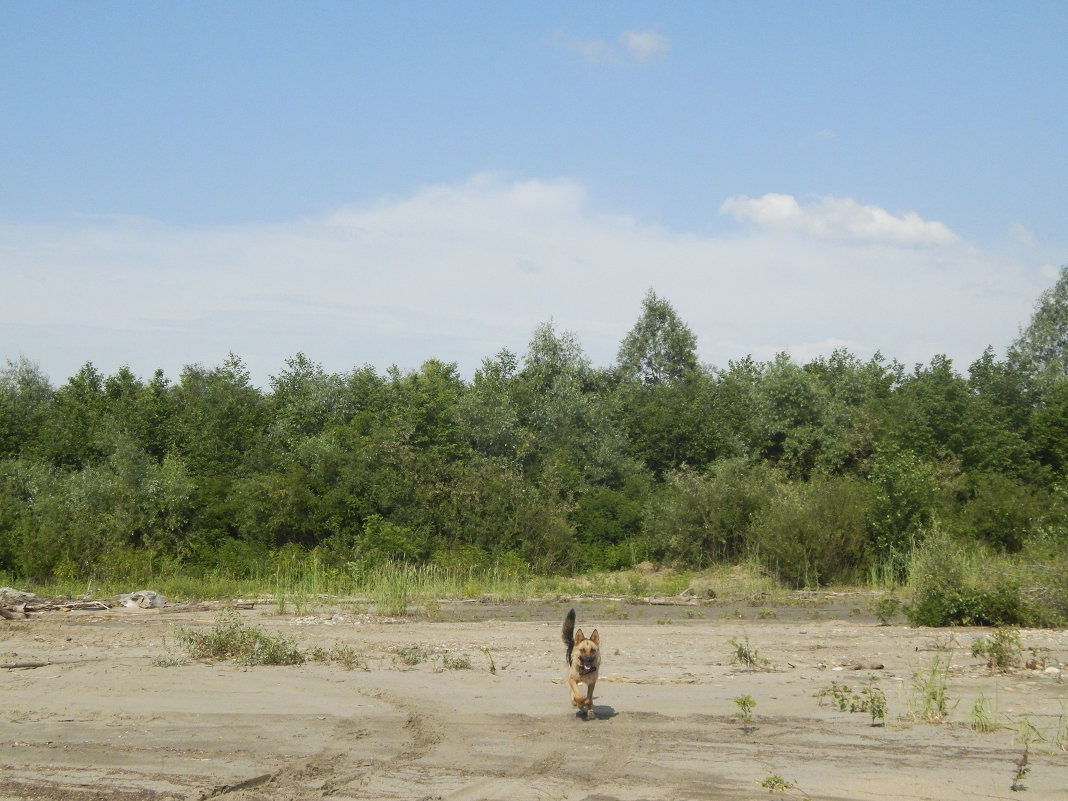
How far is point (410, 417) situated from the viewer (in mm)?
33844

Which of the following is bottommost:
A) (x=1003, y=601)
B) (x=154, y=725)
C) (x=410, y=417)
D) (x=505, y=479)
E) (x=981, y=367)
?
(x=154, y=725)

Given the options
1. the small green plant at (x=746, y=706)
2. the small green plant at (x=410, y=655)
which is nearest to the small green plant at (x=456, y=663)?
the small green plant at (x=410, y=655)

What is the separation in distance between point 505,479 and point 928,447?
14.9 metres

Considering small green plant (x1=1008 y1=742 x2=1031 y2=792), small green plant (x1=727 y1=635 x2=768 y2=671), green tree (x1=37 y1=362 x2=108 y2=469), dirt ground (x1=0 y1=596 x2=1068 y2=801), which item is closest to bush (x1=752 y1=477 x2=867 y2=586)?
dirt ground (x1=0 y1=596 x2=1068 y2=801)

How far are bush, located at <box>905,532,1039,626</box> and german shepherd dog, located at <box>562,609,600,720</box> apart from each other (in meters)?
9.62

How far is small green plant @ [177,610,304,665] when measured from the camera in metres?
13.6

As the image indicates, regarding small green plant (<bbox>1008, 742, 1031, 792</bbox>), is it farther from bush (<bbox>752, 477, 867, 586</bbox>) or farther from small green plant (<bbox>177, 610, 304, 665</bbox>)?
bush (<bbox>752, 477, 867, 586</bbox>)

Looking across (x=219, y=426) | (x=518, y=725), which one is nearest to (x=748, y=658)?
(x=518, y=725)

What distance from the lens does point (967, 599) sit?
55.0 feet

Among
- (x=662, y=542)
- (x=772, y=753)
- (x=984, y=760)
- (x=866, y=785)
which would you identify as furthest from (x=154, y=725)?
(x=662, y=542)

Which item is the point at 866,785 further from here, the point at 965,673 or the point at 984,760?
the point at 965,673

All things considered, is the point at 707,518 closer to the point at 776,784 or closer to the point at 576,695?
the point at 576,695

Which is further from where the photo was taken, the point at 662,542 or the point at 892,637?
the point at 662,542

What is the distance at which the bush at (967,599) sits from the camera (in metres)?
16.7
